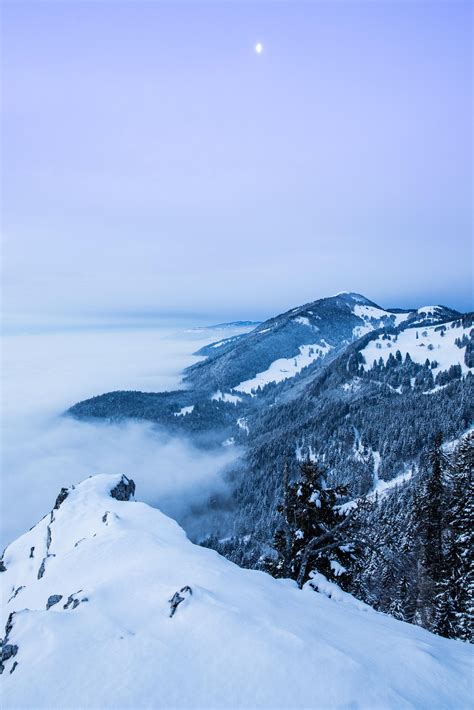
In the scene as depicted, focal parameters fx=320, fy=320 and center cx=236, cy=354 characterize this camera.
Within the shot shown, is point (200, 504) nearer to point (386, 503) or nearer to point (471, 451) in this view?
point (386, 503)

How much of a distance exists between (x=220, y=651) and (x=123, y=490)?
27.7m

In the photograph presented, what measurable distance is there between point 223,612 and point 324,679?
233 cm

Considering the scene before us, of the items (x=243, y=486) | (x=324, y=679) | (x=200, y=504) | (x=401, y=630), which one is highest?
(x=324, y=679)

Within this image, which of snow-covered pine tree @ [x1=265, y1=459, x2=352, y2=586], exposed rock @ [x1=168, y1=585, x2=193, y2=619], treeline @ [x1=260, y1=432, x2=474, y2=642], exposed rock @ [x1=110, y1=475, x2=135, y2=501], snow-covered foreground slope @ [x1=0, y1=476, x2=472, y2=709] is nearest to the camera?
snow-covered foreground slope @ [x1=0, y1=476, x2=472, y2=709]

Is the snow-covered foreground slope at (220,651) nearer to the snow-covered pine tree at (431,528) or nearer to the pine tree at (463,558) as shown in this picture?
the pine tree at (463,558)

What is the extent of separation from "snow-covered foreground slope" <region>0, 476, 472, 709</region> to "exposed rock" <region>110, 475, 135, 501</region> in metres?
21.1

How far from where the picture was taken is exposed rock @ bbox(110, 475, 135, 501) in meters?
29.0

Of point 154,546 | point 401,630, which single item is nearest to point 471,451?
point 401,630

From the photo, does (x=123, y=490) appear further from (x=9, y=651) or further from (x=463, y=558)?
(x=463, y=558)

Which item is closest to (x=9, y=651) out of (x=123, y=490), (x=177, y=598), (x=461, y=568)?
(x=177, y=598)

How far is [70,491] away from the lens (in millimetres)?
29281

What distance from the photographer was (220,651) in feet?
18.5

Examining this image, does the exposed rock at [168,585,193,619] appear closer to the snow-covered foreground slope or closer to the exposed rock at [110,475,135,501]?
the snow-covered foreground slope

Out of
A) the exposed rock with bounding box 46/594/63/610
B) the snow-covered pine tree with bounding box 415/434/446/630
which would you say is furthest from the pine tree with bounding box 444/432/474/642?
the exposed rock with bounding box 46/594/63/610
